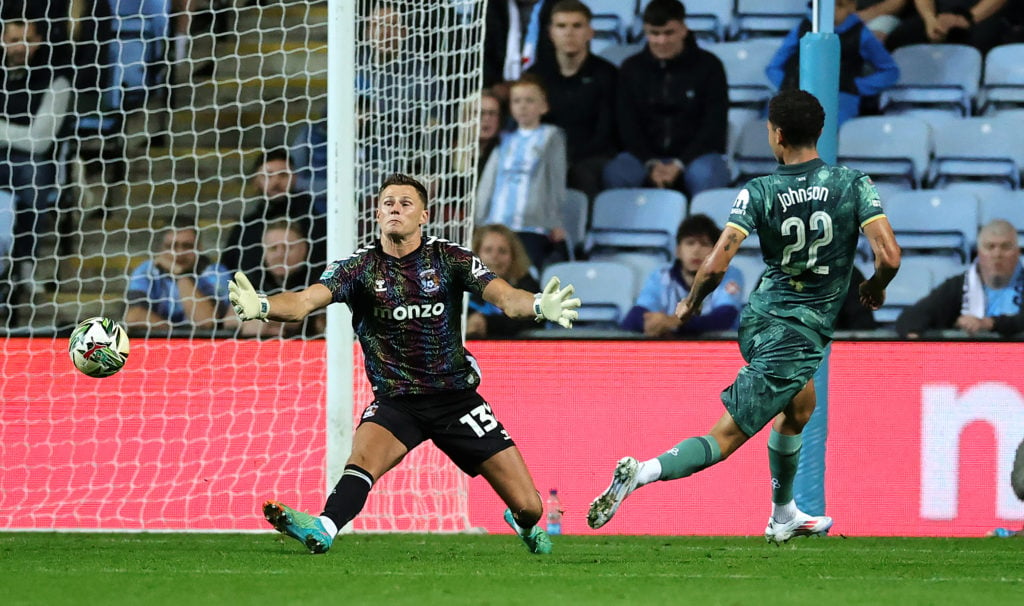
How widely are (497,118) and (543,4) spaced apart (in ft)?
3.78

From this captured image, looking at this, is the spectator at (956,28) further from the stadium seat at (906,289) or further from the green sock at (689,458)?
the green sock at (689,458)

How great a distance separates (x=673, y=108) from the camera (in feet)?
36.1

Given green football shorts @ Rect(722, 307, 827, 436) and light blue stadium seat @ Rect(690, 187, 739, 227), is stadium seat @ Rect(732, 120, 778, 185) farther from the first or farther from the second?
green football shorts @ Rect(722, 307, 827, 436)

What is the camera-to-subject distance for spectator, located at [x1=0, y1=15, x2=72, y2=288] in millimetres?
10094

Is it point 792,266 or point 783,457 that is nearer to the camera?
point 792,266

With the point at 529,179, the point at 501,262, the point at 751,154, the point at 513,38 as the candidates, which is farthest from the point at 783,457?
the point at 513,38

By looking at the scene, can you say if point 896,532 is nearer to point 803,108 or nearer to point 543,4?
point 803,108

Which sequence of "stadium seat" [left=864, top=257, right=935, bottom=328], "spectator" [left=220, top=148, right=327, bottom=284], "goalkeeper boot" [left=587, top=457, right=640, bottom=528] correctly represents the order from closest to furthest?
"goalkeeper boot" [left=587, top=457, right=640, bottom=528], "spectator" [left=220, top=148, right=327, bottom=284], "stadium seat" [left=864, top=257, right=935, bottom=328]

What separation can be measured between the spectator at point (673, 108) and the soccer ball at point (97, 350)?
5.18 meters

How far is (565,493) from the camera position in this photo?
30.3ft

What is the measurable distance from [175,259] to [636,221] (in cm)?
346

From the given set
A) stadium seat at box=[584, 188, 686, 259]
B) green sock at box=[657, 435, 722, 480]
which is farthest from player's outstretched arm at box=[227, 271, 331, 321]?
stadium seat at box=[584, 188, 686, 259]

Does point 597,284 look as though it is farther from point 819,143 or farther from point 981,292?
point 981,292

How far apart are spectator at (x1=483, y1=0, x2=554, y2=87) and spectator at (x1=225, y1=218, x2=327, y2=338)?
243 cm
